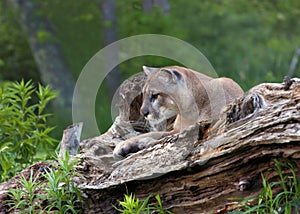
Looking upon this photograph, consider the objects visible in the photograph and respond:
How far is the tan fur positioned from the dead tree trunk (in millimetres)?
845

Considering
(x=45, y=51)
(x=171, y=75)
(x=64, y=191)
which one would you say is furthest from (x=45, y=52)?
(x=64, y=191)

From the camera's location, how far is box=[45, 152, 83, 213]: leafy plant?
512 centimetres

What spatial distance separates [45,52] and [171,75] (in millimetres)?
11609

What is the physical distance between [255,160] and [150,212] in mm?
916

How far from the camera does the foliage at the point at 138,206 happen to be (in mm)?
4645

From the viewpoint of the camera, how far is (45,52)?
685 inches

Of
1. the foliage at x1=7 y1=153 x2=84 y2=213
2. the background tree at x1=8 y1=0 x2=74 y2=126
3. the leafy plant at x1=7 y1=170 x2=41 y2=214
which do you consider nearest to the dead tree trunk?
the foliage at x1=7 y1=153 x2=84 y2=213

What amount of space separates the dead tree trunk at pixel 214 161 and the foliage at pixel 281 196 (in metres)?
0.07

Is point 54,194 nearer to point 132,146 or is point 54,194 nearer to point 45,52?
point 132,146

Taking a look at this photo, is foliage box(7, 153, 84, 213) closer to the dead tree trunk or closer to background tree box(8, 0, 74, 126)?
the dead tree trunk

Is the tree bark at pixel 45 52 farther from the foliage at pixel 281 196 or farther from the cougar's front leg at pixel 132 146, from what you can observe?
the foliage at pixel 281 196

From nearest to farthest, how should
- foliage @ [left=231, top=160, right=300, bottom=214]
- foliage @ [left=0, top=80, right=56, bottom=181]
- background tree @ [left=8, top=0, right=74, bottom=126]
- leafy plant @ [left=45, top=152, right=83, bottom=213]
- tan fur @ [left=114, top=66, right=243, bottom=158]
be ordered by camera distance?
foliage @ [left=231, top=160, right=300, bottom=214] < leafy plant @ [left=45, top=152, right=83, bottom=213] < tan fur @ [left=114, top=66, right=243, bottom=158] < foliage @ [left=0, top=80, right=56, bottom=181] < background tree @ [left=8, top=0, right=74, bottom=126]

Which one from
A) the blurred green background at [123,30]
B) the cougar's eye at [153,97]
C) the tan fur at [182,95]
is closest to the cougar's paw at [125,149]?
the tan fur at [182,95]

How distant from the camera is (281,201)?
4.36 meters
